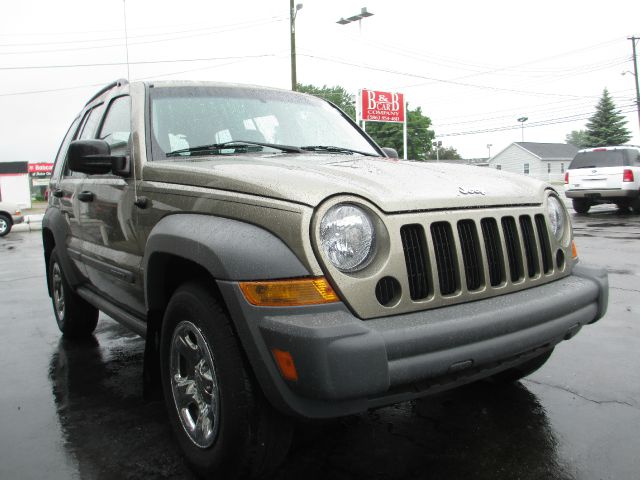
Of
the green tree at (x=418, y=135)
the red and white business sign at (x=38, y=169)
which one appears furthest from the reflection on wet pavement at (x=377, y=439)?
the green tree at (x=418, y=135)

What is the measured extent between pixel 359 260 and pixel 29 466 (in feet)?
6.17

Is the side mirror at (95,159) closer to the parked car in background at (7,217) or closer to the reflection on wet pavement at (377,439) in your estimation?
the reflection on wet pavement at (377,439)

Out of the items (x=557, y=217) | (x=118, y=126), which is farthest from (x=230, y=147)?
(x=557, y=217)

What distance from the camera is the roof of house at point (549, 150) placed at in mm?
69250

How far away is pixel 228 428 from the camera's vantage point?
2219 mm

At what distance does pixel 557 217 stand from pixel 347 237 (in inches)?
53.9

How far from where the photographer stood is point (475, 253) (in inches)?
95.4

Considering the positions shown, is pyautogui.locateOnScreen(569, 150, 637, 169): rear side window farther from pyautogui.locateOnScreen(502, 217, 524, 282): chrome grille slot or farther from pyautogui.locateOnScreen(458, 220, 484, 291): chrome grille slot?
pyautogui.locateOnScreen(458, 220, 484, 291): chrome grille slot

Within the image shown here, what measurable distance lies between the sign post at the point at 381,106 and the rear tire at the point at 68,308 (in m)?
24.1

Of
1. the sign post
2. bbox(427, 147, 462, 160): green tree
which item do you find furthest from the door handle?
bbox(427, 147, 462, 160): green tree

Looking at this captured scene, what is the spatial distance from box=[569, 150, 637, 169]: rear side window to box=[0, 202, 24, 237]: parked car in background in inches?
644

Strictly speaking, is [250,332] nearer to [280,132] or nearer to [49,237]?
[280,132]

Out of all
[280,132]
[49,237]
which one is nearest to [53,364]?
[49,237]

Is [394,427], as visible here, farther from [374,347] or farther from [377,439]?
[374,347]
